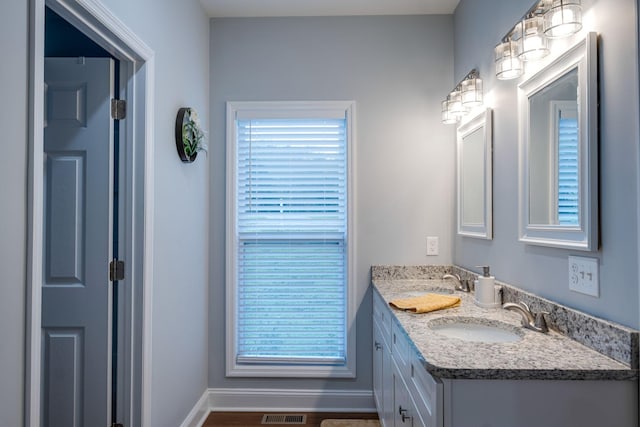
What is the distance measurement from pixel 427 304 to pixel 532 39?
1152 millimetres

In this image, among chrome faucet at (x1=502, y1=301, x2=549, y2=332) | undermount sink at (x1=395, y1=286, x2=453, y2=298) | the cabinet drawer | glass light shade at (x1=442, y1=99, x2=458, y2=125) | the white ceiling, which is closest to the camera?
chrome faucet at (x1=502, y1=301, x2=549, y2=332)

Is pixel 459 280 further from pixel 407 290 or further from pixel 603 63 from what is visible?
pixel 603 63

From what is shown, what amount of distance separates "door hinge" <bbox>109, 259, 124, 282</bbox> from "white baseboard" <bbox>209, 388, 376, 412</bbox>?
1.31 meters

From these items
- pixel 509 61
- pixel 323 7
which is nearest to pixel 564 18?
pixel 509 61

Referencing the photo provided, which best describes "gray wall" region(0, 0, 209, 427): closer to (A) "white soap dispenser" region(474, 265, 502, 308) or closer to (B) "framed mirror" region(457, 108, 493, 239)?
(A) "white soap dispenser" region(474, 265, 502, 308)

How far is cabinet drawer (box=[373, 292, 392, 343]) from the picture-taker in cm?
196

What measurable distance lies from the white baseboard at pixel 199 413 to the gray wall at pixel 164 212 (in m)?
0.05

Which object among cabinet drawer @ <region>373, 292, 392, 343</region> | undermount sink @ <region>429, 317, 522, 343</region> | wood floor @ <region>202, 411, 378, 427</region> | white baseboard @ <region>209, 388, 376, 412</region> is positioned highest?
undermount sink @ <region>429, 317, 522, 343</region>

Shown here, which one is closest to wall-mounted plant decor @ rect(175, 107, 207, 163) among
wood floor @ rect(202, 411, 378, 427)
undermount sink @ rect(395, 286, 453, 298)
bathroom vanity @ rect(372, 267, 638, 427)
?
undermount sink @ rect(395, 286, 453, 298)

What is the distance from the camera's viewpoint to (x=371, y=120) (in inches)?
105

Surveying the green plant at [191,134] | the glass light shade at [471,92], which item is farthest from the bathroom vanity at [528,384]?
the green plant at [191,134]

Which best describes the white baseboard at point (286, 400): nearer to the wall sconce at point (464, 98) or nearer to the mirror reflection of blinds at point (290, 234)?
the mirror reflection of blinds at point (290, 234)

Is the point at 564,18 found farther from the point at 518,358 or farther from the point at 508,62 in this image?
the point at 518,358

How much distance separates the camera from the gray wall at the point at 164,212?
3.23ft
